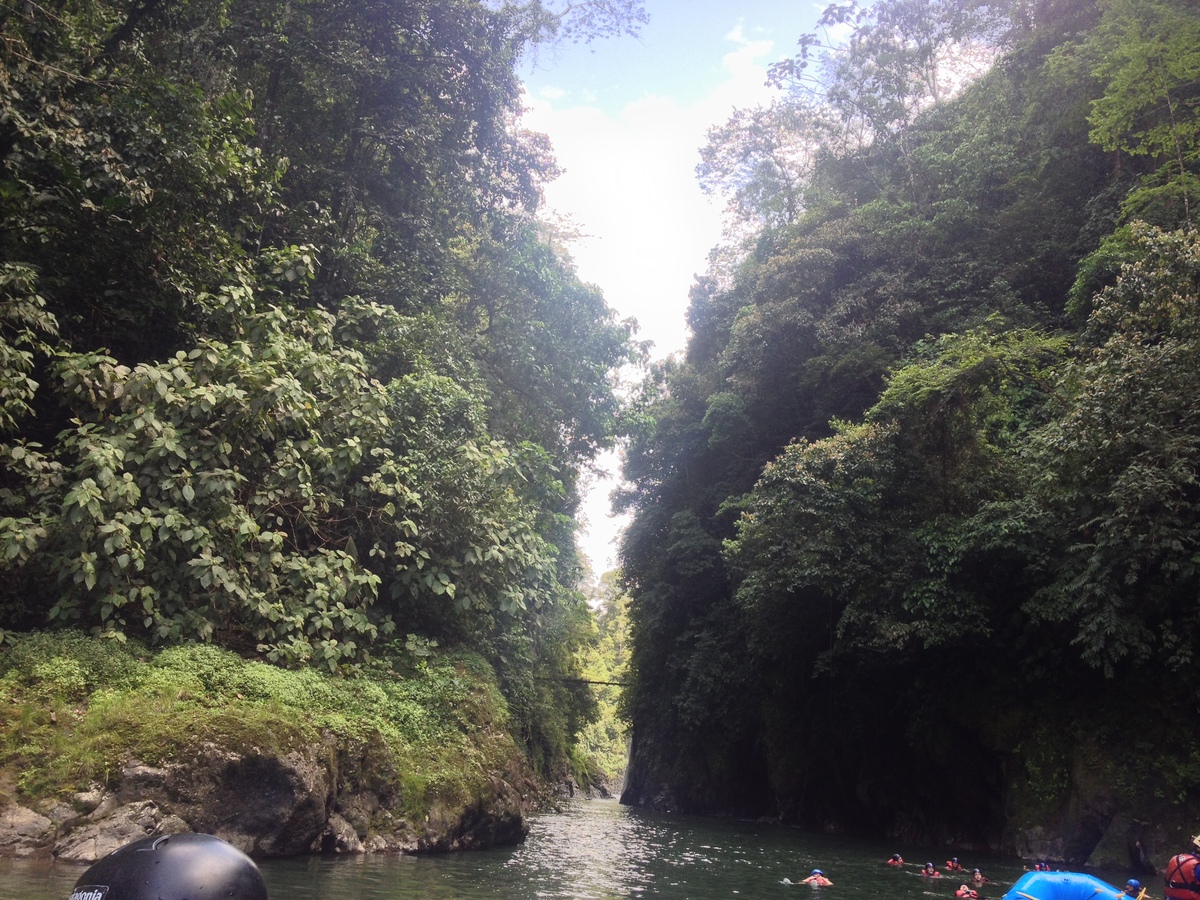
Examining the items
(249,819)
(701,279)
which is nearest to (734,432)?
(701,279)

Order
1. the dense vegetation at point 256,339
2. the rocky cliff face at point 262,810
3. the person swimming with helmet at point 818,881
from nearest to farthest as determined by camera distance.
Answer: the rocky cliff face at point 262,810 < the dense vegetation at point 256,339 < the person swimming with helmet at point 818,881

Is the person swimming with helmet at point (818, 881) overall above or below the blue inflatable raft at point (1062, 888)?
below

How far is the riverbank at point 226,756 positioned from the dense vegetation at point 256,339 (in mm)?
654

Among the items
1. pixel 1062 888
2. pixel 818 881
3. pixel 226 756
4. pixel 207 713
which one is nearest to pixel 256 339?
pixel 207 713

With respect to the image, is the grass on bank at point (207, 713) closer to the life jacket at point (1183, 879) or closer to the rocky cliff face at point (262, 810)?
the rocky cliff face at point (262, 810)

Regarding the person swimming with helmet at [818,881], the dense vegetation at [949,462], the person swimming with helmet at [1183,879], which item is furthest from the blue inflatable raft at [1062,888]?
the dense vegetation at [949,462]

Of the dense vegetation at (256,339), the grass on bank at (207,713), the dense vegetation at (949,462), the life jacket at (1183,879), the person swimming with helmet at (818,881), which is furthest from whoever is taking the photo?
the dense vegetation at (949,462)

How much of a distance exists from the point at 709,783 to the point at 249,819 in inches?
833

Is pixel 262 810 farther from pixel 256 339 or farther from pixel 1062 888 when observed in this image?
pixel 1062 888

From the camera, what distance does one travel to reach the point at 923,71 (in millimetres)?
31172

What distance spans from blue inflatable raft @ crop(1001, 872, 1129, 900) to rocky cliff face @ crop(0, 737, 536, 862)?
6.26 metres

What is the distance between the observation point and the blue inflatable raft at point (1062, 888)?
19.9 ft

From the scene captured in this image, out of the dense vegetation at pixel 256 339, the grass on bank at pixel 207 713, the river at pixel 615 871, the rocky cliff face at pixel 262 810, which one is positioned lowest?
the river at pixel 615 871

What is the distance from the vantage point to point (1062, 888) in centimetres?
611
